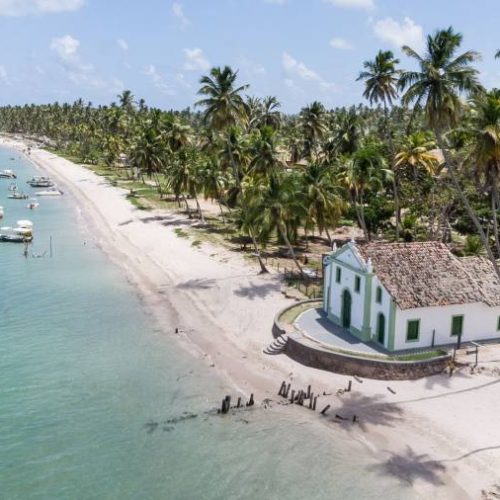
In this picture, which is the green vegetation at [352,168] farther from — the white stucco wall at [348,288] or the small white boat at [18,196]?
the small white boat at [18,196]

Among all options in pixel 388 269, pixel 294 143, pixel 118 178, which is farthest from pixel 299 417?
pixel 118 178

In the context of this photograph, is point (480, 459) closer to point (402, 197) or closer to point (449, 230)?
point (449, 230)

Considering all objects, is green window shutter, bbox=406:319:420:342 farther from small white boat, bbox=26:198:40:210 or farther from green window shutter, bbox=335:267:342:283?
small white boat, bbox=26:198:40:210

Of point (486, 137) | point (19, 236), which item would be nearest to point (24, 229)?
point (19, 236)

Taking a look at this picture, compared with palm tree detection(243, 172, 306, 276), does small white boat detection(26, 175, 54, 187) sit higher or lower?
lower

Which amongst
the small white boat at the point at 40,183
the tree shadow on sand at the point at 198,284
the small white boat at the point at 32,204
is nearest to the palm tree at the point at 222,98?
the tree shadow on sand at the point at 198,284

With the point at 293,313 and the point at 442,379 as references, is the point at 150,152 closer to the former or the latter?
the point at 293,313

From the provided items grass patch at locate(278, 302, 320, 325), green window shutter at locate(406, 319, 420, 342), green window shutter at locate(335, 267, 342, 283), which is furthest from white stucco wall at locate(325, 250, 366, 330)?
green window shutter at locate(406, 319, 420, 342)
